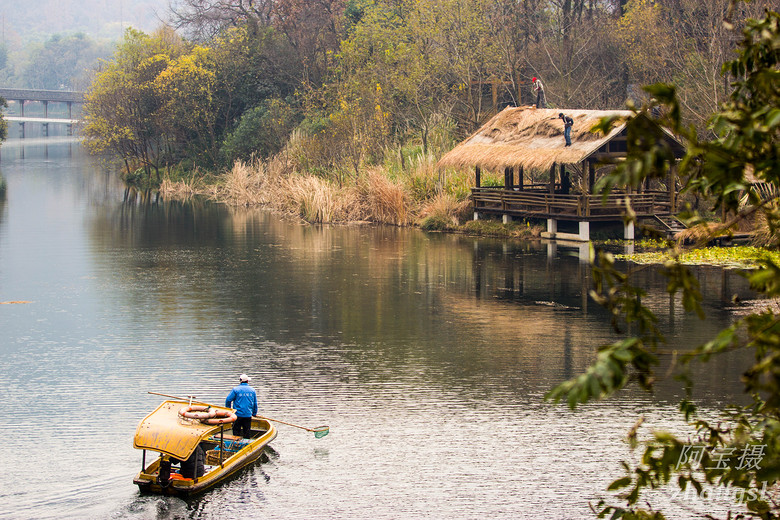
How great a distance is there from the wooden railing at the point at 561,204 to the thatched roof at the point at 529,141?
146 cm

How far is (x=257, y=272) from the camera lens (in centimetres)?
2806

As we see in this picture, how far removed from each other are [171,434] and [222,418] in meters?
0.98

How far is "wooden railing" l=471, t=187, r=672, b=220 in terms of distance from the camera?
30750 mm

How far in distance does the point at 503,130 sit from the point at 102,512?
26.5 meters

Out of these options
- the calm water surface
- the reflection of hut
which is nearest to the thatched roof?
the reflection of hut

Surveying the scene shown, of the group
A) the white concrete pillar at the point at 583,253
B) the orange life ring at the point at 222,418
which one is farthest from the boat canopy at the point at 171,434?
the white concrete pillar at the point at 583,253

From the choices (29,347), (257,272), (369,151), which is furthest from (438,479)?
(369,151)

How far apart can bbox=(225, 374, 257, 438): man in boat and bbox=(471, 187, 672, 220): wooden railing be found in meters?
17.9

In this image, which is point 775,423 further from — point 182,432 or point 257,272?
point 257,272

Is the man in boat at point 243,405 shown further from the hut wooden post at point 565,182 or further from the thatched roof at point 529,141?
the hut wooden post at point 565,182

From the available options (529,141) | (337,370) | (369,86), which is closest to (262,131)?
(369,86)

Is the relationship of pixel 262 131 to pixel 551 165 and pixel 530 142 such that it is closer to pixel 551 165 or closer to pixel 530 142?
pixel 530 142

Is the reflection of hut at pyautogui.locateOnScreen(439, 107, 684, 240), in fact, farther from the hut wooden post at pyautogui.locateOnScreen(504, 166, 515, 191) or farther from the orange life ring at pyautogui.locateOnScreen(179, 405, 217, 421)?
the orange life ring at pyautogui.locateOnScreen(179, 405, 217, 421)

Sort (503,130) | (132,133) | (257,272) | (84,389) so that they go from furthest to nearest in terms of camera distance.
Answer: (132,133) < (503,130) < (257,272) < (84,389)
